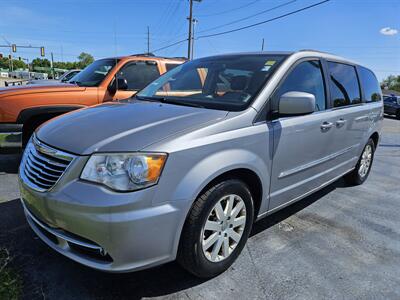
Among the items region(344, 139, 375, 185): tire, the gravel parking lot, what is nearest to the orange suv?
the gravel parking lot

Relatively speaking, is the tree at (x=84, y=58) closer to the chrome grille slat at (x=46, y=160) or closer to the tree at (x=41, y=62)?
the tree at (x=41, y=62)

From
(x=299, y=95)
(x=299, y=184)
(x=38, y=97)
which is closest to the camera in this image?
(x=299, y=95)

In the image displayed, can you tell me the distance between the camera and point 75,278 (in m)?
2.47

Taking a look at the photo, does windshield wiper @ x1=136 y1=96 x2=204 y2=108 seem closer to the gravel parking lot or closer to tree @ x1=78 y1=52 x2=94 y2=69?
the gravel parking lot

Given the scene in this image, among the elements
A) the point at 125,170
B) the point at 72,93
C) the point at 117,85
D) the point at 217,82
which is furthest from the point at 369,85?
the point at 72,93

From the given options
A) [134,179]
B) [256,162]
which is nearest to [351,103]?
[256,162]

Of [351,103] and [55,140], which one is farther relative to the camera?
[351,103]

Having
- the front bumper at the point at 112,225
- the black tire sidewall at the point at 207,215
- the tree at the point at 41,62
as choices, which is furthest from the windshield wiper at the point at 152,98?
the tree at the point at 41,62

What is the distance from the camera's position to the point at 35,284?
7.77 ft

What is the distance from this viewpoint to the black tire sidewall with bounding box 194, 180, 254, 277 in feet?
7.45

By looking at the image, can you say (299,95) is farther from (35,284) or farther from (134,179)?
(35,284)

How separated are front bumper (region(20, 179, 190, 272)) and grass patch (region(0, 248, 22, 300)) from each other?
446mm

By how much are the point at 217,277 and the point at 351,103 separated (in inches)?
112

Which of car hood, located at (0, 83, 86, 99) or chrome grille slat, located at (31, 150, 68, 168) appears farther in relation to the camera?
car hood, located at (0, 83, 86, 99)
